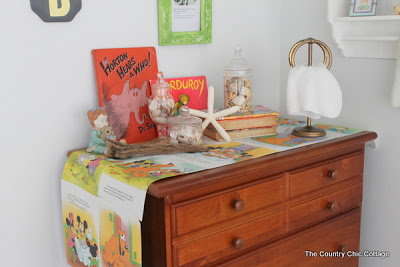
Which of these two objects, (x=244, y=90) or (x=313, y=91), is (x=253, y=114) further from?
(x=313, y=91)

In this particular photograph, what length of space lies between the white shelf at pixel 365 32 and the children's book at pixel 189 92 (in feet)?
1.73

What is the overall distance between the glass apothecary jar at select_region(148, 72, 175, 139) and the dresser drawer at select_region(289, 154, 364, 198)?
448mm

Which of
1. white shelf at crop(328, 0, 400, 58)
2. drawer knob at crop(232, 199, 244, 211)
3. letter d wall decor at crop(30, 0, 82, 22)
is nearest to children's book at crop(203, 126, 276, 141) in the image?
drawer knob at crop(232, 199, 244, 211)

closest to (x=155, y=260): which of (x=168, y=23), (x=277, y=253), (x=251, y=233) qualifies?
(x=251, y=233)

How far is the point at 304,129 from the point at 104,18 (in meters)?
0.77

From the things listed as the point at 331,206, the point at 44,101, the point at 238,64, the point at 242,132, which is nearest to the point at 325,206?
the point at 331,206

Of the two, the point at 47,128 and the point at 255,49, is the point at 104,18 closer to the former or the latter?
the point at 47,128

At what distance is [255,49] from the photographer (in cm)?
214

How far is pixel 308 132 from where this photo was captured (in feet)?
5.84

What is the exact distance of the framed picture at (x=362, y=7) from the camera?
1.84 meters

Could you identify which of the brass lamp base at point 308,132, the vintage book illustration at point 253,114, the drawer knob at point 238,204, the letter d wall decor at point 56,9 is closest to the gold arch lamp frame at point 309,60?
the brass lamp base at point 308,132

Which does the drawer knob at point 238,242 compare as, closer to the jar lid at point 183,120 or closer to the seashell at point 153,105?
the jar lid at point 183,120

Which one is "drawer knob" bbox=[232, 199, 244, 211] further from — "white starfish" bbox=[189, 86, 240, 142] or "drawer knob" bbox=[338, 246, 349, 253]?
"drawer knob" bbox=[338, 246, 349, 253]

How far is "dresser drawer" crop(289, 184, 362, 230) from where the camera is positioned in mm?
1654
